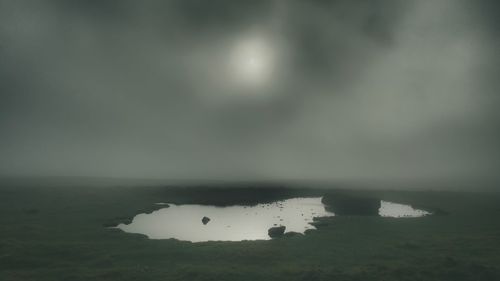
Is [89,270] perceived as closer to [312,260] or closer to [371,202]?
[312,260]

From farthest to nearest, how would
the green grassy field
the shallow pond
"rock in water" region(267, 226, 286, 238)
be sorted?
the shallow pond
"rock in water" region(267, 226, 286, 238)
the green grassy field

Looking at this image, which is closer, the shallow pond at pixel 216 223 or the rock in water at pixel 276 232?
the rock in water at pixel 276 232

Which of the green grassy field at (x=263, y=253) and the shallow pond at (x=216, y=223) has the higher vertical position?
the green grassy field at (x=263, y=253)

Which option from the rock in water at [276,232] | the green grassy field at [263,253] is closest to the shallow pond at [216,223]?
the rock in water at [276,232]

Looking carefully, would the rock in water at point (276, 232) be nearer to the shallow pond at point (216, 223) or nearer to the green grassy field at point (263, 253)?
the shallow pond at point (216, 223)

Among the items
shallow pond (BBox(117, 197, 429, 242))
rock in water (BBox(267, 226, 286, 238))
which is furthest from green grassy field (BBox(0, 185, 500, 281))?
shallow pond (BBox(117, 197, 429, 242))

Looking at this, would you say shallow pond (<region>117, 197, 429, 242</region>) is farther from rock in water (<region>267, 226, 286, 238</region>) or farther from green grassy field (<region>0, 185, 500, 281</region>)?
green grassy field (<region>0, 185, 500, 281</region>)

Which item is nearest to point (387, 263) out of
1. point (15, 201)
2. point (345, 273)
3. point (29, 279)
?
point (345, 273)

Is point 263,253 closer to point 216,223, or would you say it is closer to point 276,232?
point 276,232

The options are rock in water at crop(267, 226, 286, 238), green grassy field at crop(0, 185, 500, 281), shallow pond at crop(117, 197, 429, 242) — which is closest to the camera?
green grassy field at crop(0, 185, 500, 281)
